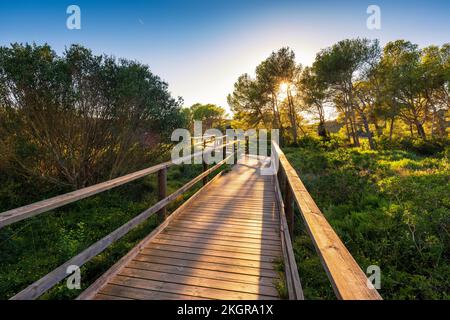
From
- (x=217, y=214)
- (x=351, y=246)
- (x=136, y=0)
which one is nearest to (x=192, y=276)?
(x=217, y=214)

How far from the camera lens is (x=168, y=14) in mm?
11750

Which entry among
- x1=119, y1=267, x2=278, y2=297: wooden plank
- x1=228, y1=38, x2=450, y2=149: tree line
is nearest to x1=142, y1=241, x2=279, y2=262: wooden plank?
x1=119, y1=267, x2=278, y2=297: wooden plank

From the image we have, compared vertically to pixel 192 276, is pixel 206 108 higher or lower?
higher

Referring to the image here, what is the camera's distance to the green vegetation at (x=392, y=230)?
10.9ft

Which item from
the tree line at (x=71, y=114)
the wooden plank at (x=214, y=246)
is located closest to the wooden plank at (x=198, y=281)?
the wooden plank at (x=214, y=246)

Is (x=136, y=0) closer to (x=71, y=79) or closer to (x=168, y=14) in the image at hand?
(x=168, y=14)

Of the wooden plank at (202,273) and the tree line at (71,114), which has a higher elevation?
the tree line at (71,114)

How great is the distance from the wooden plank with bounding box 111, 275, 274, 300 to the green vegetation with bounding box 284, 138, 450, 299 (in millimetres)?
1208

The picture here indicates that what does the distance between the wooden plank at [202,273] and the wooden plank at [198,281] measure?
57 millimetres

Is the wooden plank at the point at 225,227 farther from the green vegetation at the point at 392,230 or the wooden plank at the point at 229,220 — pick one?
the green vegetation at the point at 392,230

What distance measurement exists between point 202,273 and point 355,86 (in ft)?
78.1

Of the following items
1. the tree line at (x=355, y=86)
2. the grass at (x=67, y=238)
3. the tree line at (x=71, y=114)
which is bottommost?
the grass at (x=67, y=238)

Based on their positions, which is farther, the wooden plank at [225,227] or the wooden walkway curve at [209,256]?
the wooden plank at [225,227]

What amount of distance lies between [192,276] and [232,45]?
508 inches
